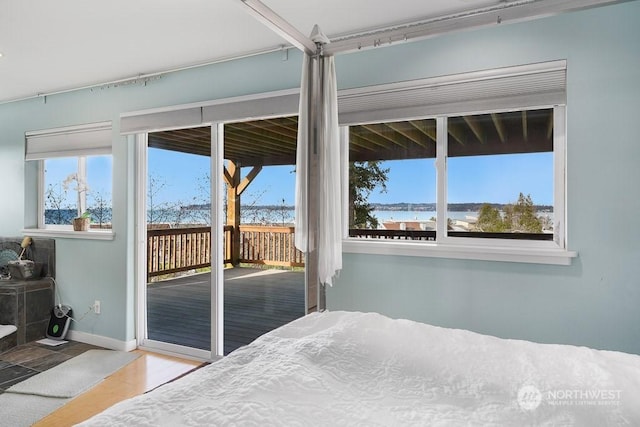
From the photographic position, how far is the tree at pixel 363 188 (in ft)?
9.55

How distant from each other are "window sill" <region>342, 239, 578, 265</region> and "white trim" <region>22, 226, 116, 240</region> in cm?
236

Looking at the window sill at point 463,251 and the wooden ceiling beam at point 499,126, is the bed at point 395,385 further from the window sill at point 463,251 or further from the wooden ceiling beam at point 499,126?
the wooden ceiling beam at point 499,126

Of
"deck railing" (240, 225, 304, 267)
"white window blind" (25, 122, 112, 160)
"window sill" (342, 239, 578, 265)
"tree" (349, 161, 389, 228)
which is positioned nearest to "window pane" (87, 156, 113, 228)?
"white window blind" (25, 122, 112, 160)

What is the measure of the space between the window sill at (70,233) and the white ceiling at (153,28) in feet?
4.61

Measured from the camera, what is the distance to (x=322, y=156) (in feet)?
7.18

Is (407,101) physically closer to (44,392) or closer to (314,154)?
(314,154)

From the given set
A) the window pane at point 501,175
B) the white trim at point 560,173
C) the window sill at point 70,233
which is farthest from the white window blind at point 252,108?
the white trim at point 560,173

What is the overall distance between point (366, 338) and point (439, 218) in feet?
4.37

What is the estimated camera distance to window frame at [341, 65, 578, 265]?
2.31 m

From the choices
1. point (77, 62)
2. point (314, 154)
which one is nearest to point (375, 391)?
point (314, 154)

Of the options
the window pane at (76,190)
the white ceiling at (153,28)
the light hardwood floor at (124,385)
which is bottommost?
the light hardwood floor at (124,385)

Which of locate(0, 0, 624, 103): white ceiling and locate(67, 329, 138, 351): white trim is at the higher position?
→ locate(0, 0, 624, 103): white ceiling

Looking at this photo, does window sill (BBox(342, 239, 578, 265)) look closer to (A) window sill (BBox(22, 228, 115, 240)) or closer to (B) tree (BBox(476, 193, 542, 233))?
(B) tree (BBox(476, 193, 542, 233))

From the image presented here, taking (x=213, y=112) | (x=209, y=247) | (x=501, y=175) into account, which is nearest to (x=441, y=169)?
(x=501, y=175)
